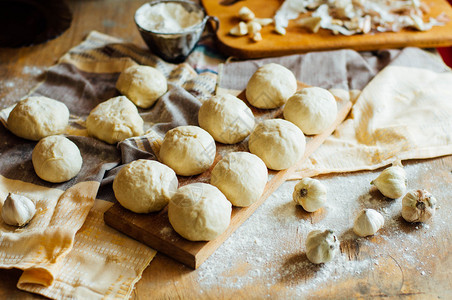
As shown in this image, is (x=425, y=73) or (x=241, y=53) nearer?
(x=425, y=73)

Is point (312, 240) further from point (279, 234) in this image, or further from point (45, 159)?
point (45, 159)

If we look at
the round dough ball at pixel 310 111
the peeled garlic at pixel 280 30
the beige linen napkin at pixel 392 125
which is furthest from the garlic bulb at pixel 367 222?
the peeled garlic at pixel 280 30

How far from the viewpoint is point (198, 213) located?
1291mm

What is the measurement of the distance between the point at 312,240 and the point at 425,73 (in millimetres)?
1225

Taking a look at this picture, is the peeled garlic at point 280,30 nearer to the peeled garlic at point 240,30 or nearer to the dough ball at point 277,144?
the peeled garlic at point 240,30

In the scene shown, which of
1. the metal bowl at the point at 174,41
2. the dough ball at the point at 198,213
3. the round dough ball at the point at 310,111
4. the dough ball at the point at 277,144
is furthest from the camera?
the metal bowl at the point at 174,41

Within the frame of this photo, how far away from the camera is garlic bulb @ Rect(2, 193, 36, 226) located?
1418mm

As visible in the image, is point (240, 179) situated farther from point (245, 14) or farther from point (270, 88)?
point (245, 14)

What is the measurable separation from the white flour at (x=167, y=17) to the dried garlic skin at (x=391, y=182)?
1184 millimetres

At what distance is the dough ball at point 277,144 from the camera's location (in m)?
1.55

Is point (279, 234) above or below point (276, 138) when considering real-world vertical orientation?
below

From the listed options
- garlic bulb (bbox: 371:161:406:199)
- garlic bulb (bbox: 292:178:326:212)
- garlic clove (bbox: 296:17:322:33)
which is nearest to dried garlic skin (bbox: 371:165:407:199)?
Answer: garlic bulb (bbox: 371:161:406:199)

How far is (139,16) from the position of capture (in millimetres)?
2232

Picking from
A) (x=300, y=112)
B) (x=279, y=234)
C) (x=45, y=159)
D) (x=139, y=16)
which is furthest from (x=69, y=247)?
(x=139, y=16)
